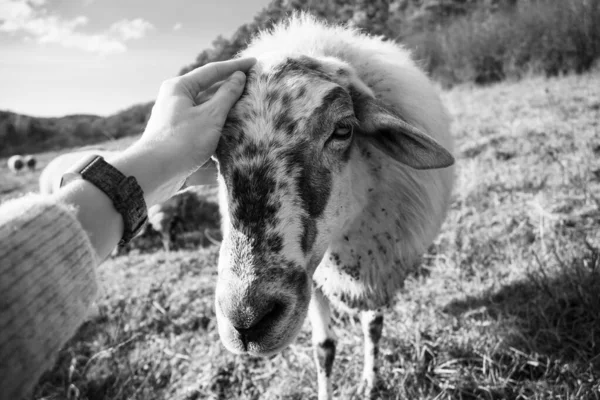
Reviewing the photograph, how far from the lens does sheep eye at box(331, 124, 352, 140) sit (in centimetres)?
172

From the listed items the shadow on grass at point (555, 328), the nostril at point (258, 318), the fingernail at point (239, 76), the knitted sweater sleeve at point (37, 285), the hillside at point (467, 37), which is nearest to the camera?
A: the knitted sweater sleeve at point (37, 285)

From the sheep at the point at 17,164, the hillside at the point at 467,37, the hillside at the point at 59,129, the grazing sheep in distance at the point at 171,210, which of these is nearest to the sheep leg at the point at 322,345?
the hillside at the point at 467,37

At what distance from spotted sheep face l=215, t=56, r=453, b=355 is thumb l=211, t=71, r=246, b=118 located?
0.04m

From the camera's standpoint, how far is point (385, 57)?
8.23 ft

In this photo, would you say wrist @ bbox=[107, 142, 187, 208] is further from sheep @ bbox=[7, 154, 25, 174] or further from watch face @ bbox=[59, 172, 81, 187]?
sheep @ bbox=[7, 154, 25, 174]

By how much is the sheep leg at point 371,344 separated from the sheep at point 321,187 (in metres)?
0.01

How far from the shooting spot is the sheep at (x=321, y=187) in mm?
1427

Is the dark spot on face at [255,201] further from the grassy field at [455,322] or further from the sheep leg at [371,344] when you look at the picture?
the grassy field at [455,322]

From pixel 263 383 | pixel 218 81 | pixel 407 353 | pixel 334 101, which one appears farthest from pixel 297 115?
pixel 263 383

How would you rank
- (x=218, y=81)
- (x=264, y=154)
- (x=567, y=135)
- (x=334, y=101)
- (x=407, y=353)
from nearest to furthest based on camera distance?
(x=264, y=154) → (x=334, y=101) → (x=218, y=81) → (x=407, y=353) → (x=567, y=135)

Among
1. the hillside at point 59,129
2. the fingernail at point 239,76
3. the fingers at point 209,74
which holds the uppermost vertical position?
the hillside at point 59,129

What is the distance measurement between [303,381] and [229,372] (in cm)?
65

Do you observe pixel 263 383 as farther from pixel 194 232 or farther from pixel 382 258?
pixel 194 232

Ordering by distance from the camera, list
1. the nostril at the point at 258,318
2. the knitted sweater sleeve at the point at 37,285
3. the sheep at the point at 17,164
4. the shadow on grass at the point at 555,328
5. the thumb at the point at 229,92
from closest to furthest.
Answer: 1. the knitted sweater sleeve at the point at 37,285
2. the nostril at the point at 258,318
3. the thumb at the point at 229,92
4. the shadow on grass at the point at 555,328
5. the sheep at the point at 17,164
